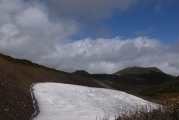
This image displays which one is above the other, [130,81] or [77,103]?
[130,81]

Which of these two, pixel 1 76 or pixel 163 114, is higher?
pixel 1 76

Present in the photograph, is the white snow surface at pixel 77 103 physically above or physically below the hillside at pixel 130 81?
below

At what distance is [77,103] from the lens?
20062 millimetres

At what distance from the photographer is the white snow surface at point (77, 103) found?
15.8 metres

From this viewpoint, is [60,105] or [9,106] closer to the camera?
[9,106]

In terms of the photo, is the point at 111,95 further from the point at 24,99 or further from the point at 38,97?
the point at 24,99

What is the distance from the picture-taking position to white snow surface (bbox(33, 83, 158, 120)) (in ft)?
51.9

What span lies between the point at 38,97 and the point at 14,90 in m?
2.55

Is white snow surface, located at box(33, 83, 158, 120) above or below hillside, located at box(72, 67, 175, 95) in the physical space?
below

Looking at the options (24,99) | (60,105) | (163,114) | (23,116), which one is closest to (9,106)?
(23,116)

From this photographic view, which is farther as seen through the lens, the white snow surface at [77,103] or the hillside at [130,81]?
the hillside at [130,81]

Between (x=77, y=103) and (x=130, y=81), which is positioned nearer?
(x=77, y=103)

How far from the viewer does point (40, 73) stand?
3056cm

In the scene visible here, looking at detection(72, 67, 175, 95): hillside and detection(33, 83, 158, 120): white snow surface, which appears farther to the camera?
detection(72, 67, 175, 95): hillside
